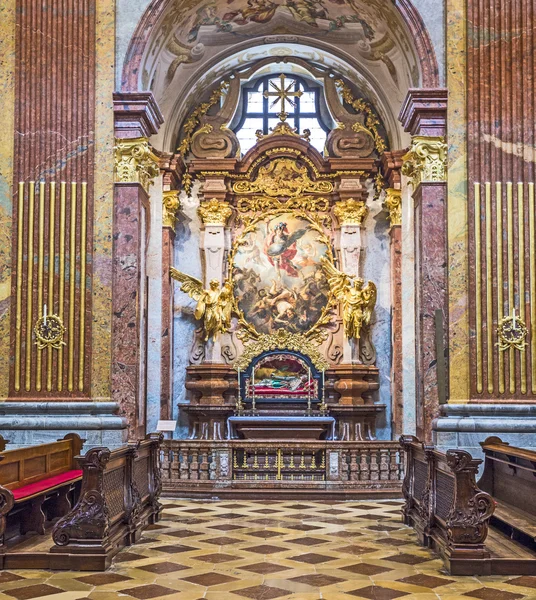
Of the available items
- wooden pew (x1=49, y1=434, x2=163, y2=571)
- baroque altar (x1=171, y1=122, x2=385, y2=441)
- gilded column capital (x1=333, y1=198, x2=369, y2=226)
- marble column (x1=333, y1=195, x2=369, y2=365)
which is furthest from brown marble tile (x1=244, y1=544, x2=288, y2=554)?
gilded column capital (x1=333, y1=198, x2=369, y2=226)

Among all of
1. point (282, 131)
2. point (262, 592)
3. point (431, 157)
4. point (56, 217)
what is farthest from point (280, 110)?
point (262, 592)

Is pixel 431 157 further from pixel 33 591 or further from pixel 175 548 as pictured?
pixel 33 591

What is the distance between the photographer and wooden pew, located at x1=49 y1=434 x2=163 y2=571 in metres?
7.80

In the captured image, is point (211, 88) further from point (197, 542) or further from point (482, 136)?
point (197, 542)

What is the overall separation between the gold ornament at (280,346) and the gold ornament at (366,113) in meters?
3.99

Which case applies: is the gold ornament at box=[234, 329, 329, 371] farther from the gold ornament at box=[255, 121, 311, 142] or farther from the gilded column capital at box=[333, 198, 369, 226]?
the gold ornament at box=[255, 121, 311, 142]

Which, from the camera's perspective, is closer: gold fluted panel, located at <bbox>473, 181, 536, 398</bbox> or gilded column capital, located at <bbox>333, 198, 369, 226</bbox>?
gold fluted panel, located at <bbox>473, 181, 536, 398</bbox>

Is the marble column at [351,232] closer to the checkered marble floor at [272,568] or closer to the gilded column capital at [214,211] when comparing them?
the gilded column capital at [214,211]

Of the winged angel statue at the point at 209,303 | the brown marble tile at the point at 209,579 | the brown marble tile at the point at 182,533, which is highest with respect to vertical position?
the winged angel statue at the point at 209,303

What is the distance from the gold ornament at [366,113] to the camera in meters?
18.0

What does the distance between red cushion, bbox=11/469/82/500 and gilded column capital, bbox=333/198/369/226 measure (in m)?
8.87

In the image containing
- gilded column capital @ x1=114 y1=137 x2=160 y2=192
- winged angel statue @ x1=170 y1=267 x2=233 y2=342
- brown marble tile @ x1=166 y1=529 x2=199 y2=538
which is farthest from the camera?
winged angel statue @ x1=170 y1=267 x2=233 y2=342

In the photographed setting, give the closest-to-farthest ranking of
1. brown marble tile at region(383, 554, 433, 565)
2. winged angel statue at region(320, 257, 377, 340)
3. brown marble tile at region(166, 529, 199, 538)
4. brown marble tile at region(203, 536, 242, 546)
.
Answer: brown marble tile at region(383, 554, 433, 565), brown marble tile at region(203, 536, 242, 546), brown marble tile at region(166, 529, 199, 538), winged angel statue at region(320, 257, 377, 340)

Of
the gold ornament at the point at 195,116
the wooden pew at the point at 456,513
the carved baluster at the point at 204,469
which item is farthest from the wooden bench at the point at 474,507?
the gold ornament at the point at 195,116
